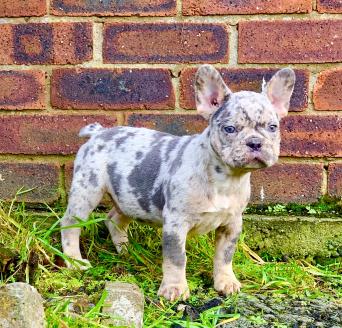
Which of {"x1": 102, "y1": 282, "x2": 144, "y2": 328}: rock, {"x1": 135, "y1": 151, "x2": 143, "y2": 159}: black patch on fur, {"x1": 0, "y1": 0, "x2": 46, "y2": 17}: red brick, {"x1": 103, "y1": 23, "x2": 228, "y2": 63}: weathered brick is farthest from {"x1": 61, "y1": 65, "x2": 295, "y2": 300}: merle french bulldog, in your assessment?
{"x1": 0, "y1": 0, "x2": 46, "y2": 17}: red brick

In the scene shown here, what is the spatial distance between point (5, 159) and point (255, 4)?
1.24m

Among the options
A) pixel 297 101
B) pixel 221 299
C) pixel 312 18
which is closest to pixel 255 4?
pixel 312 18

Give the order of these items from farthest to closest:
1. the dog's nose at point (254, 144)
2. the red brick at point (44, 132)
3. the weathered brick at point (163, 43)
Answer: the red brick at point (44, 132), the weathered brick at point (163, 43), the dog's nose at point (254, 144)

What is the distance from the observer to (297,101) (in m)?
2.58

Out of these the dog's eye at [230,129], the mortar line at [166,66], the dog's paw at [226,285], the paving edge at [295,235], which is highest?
the mortar line at [166,66]

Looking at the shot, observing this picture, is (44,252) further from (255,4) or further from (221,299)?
(255,4)

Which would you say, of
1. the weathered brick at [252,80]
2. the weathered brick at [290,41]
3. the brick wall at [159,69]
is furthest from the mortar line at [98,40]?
the weathered brick at [290,41]

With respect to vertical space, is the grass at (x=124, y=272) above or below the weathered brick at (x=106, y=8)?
below

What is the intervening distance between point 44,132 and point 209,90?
2.83 feet

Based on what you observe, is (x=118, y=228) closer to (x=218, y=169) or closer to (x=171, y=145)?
(x=171, y=145)

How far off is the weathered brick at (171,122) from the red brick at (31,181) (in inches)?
15.5

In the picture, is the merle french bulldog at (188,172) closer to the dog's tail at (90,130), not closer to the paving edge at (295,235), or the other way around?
the dog's tail at (90,130)

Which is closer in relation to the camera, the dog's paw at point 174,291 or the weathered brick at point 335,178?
the dog's paw at point 174,291

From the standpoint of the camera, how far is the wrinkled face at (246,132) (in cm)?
198
